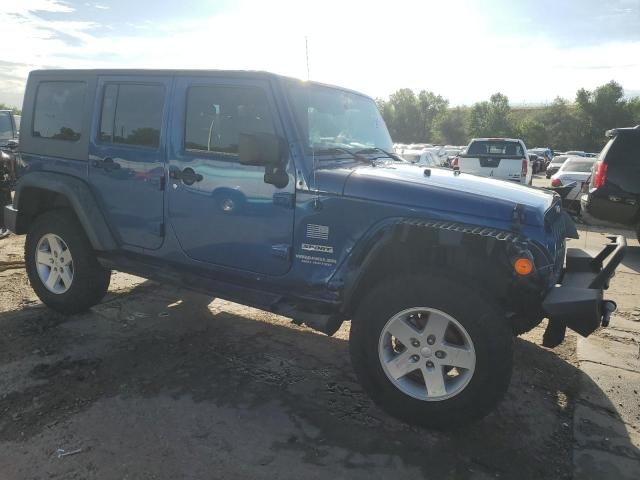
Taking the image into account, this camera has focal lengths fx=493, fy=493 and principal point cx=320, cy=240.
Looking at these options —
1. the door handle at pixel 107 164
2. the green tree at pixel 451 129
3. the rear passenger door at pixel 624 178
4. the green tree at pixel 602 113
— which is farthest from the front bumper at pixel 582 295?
the green tree at pixel 451 129

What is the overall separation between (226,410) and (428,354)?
1.28 m

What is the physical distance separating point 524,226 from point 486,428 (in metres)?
1.22

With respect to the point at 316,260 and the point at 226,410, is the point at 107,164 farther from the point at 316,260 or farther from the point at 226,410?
the point at 226,410

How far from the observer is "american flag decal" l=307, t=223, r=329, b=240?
10.1 ft

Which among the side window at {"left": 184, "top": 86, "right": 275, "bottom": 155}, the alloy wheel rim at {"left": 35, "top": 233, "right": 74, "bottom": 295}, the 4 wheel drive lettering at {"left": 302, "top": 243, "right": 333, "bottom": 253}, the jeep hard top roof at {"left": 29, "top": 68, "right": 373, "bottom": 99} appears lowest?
the alloy wheel rim at {"left": 35, "top": 233, "right": 74, "bottom": 295}

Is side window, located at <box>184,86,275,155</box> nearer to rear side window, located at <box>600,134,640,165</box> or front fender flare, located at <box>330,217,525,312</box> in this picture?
front fender flare, located at <box>330,217,525,312</box>

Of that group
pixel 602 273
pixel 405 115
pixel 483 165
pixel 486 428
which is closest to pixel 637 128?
pixel 483 165

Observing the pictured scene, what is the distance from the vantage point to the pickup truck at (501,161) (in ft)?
37.8

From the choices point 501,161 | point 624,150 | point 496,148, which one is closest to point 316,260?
point 624,150

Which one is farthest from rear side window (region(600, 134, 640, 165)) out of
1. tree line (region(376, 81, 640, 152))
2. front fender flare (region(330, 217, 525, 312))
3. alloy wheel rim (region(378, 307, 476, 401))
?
tree line (region(376, 81, 640, 152))

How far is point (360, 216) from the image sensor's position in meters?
2.96

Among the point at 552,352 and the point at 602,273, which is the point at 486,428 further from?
the point at 552,352

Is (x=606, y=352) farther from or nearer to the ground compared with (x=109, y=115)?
nearer to the ground

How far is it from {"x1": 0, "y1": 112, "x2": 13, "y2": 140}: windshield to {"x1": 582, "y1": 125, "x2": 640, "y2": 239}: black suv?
1370 cm
